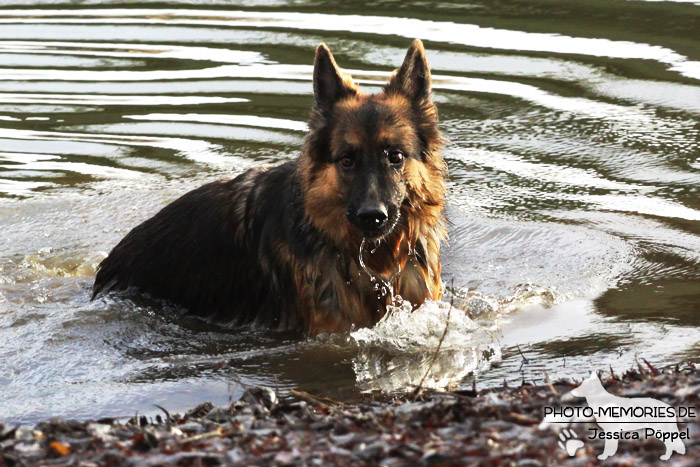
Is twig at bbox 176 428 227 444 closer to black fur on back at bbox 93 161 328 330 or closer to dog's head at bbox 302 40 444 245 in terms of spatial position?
dog's head at bbox 302 40 444 245

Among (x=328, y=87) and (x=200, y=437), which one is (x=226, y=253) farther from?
(x=200, y=437)

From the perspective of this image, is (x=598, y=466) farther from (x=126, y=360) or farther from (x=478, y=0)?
(x=478, y=0)

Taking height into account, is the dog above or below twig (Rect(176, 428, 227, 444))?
above

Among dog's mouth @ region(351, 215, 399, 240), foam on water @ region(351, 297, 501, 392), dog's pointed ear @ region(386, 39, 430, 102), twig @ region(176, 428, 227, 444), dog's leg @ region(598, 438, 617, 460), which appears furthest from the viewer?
dog's pointed ear @ region(386, 39, 430, 102)

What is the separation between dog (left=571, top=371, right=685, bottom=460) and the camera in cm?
425

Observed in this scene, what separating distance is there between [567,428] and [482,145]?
7.56 meters

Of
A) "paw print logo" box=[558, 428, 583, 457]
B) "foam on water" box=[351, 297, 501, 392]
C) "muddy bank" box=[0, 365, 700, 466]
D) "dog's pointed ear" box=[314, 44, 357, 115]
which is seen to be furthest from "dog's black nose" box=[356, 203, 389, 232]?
"paw print logo" box=[558, 428, 583, 457]

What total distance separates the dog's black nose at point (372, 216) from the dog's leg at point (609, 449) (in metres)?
2.63

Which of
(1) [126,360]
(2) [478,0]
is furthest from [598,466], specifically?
(2) [478,0]

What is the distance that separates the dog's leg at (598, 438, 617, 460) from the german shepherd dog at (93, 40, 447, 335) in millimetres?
2652

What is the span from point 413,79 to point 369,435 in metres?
3.44

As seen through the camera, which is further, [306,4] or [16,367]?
[306,4]

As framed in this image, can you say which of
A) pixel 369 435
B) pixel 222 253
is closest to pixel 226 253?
pixel 222 253

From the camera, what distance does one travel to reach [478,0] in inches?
637
